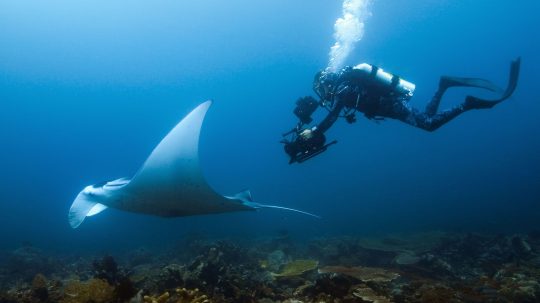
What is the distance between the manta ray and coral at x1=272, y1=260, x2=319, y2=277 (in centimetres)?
232

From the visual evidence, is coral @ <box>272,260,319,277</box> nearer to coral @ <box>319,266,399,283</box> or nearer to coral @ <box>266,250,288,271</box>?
Answer: coral @ <box>266,250,288,271</box>

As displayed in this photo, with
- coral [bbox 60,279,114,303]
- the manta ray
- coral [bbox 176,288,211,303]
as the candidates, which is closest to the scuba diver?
the manta ray

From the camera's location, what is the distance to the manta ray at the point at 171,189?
4.79 meters

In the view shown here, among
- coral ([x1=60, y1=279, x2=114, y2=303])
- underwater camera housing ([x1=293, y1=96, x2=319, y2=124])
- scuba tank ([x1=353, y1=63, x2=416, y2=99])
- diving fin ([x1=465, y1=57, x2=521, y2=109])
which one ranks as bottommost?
coral ([x1=60, y1=279, x2=114, y2=303])

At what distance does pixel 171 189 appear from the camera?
17.7 ft

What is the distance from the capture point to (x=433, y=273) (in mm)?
9531

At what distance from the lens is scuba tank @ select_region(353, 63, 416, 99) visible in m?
7.43

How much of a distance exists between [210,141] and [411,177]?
65.0m

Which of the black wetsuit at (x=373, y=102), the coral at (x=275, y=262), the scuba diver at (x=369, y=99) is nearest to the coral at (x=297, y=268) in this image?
the coral at (x=275, y=262)

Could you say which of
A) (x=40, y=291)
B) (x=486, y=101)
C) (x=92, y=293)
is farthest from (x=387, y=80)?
(x=40, y=291)

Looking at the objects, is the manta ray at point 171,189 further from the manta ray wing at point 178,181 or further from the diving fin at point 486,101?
the diving fin at point 486,101

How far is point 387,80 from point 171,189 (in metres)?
4.86

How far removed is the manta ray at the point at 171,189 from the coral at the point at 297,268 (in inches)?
91.4

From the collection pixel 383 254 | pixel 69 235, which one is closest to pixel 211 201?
pixel 383 254
